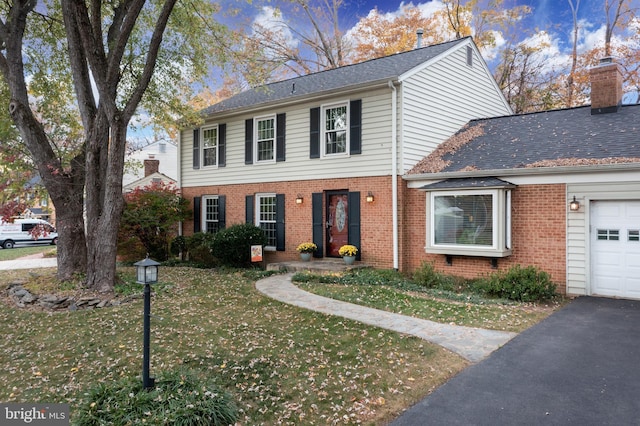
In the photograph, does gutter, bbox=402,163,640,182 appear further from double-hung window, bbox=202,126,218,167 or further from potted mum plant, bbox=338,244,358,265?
double-hung window, bbox=202,126,218,167

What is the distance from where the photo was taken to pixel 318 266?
428 inches

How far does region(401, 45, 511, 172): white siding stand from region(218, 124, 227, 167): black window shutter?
6.49m

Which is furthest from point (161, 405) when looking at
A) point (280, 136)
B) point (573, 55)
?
point (573, 55)

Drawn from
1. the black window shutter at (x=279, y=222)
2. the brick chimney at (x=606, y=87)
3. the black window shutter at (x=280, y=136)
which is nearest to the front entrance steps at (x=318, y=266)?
the black window shutter at (x=279, y=222)

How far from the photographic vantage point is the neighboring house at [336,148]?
1078 cm

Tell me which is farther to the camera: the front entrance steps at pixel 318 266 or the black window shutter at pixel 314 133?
the black window shutter at pixel 314 133

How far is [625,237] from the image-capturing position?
8.12 m

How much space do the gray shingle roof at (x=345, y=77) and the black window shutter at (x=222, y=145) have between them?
62 centimetres

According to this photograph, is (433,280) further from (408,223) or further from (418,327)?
(418,327)

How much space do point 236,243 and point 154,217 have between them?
12.6 feet

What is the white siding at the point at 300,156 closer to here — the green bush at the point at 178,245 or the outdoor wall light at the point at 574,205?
the green bush at the point at 178,245

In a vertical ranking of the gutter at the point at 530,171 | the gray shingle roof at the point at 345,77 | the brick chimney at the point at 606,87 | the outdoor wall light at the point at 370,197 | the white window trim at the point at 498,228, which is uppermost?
the gray shingle roof at the point at 345,77

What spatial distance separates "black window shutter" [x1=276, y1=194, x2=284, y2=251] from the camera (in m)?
12.9

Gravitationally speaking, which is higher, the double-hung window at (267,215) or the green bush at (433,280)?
the double-hung window at (267,215)
